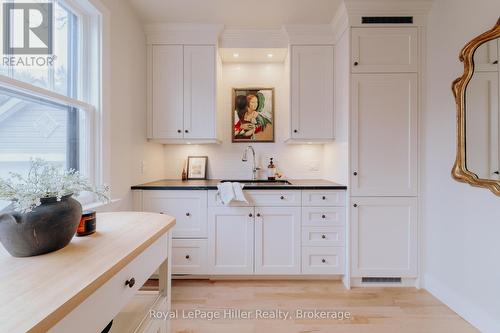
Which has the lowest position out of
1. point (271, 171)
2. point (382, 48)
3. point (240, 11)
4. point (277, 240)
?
point (277, 240)

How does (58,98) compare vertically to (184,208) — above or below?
above

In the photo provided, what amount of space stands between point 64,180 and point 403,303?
246cm

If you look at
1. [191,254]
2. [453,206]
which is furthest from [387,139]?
[191,254]

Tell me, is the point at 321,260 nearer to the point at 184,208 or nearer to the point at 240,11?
the point at 184,208

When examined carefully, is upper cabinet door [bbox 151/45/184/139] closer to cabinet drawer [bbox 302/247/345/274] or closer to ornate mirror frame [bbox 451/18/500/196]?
cabinet drawer [bbox 302/247/345/274]

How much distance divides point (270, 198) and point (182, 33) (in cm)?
189

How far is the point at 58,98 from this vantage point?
4.75 feet

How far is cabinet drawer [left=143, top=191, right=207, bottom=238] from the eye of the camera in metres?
2.19

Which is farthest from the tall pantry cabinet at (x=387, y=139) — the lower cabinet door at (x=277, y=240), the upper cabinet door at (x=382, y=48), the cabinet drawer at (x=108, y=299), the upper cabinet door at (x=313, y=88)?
the cabinet drawer at (x=108, y=299)

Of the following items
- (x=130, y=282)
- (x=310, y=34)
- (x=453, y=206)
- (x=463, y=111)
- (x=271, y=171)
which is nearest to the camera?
(x=130, y=282)

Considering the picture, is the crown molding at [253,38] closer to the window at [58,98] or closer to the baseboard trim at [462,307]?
the window at [58,98]

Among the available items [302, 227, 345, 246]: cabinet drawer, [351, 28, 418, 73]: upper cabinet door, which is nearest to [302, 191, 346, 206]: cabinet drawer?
[302, 227, 345, 246]: cabinet drawer

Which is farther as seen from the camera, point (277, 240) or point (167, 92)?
point (167, 92)
